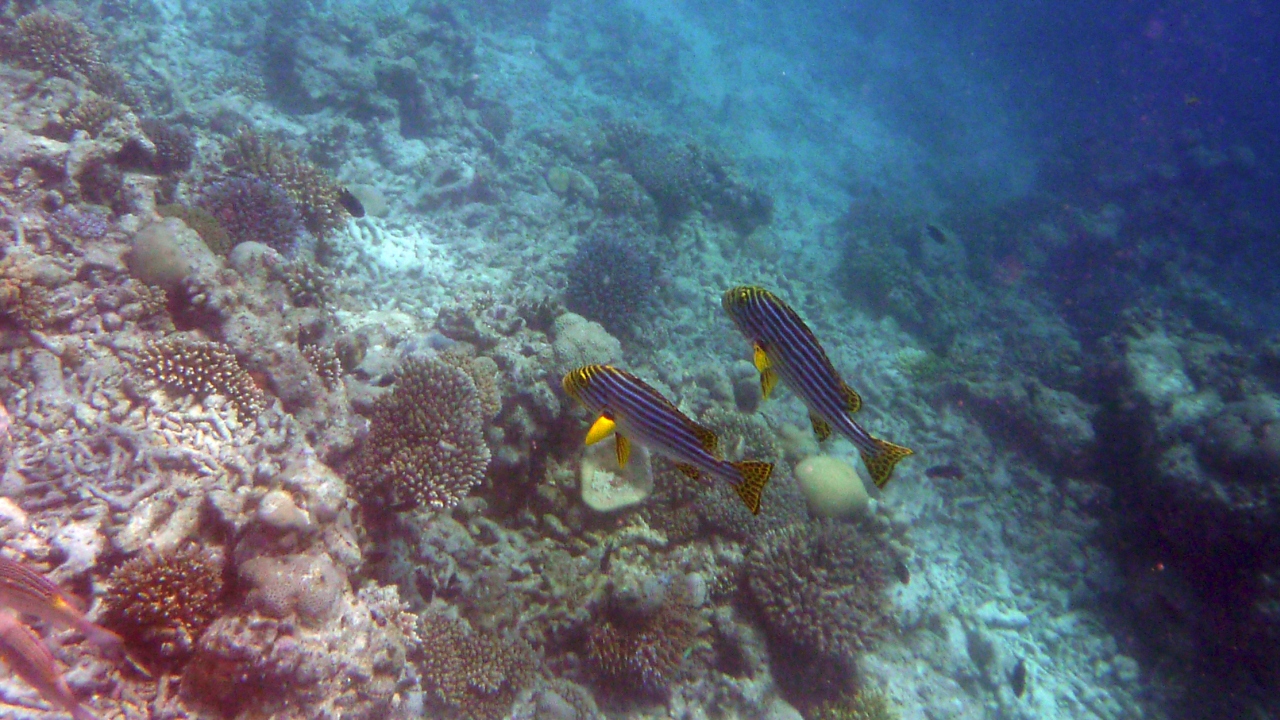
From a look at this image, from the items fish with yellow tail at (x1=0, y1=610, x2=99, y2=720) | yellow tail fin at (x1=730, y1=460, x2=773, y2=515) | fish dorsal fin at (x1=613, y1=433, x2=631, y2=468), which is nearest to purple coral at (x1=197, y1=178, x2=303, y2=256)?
fish with yellow tail at (x1=0, y1=610, x2=99, y2=720)

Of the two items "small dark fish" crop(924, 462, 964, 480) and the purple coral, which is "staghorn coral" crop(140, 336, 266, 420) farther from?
"small dark fish" crop(924, 462, 964, 480)

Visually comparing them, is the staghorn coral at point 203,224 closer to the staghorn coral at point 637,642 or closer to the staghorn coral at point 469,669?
the staghorn coral at point 469,669

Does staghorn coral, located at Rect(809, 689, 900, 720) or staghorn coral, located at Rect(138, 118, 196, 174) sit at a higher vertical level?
staghorn coral, located at Rect(138, 118, 196, 174)

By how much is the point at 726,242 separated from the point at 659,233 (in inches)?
68.9

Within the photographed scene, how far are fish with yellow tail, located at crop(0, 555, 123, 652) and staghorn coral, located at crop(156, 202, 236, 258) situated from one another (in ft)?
12.3

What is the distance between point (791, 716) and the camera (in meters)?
5.62

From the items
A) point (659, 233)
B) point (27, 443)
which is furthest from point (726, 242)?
point (27, 443)

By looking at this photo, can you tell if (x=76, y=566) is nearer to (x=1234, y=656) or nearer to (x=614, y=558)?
(x=614, y=558)

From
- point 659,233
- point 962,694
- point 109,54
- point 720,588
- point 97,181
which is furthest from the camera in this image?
point 659,233

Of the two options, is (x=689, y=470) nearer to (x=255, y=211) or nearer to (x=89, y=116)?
(x=255, y=211)

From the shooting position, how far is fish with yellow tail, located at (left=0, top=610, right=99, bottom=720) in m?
2.46

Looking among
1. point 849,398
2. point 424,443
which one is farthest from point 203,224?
point 849,398

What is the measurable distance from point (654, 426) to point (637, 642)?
2.90m

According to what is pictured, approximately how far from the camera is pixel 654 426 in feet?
10.2
